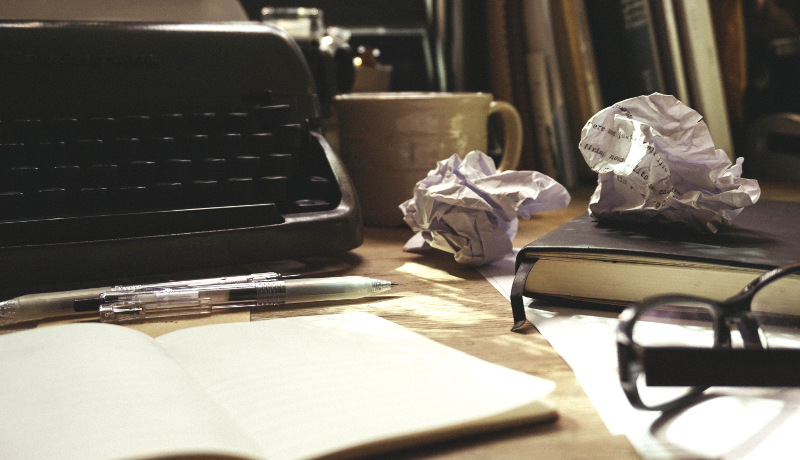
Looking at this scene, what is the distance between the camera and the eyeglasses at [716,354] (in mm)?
351

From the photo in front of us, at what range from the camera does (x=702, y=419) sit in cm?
38

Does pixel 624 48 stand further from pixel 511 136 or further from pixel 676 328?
pixel 676 328

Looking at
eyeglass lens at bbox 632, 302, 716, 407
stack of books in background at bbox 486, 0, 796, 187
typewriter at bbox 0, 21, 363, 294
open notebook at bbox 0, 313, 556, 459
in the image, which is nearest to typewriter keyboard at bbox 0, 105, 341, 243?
typewriter at bbox 0, 21, 363, 294

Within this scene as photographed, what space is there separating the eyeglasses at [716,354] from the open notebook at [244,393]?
0.05 m

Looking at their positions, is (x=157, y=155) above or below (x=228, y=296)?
above

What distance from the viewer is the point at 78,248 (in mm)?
650

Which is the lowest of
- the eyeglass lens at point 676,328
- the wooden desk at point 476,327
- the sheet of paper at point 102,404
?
the eyeglass lens at point 676,328

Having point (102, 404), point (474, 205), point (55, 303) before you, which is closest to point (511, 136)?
point (474, 205)

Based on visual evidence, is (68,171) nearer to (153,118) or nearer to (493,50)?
(153,118)

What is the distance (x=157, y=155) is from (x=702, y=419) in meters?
0.60

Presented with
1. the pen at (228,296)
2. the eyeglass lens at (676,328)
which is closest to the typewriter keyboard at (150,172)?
the pen at (228,296)

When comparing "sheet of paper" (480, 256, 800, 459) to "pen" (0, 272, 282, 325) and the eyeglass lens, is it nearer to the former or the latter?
the eyeglass lens

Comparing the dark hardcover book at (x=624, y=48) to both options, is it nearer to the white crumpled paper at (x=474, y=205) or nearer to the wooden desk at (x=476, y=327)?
the wooden desk at (x=476, y=327)

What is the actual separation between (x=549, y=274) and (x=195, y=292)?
0.31 metres
